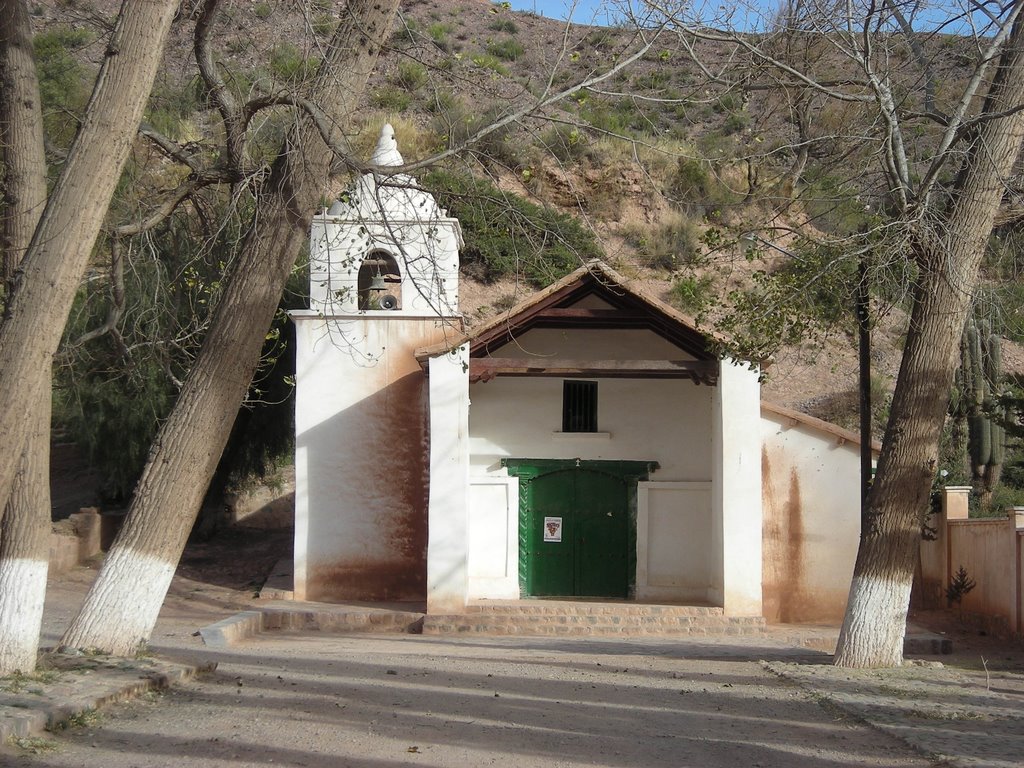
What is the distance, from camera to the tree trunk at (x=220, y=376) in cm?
855

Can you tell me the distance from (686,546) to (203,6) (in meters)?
12.2

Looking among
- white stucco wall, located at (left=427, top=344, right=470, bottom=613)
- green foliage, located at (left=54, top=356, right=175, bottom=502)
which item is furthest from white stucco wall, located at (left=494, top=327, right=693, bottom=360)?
green foliage, located at (left=54, top=356, right=175, bottom=502)

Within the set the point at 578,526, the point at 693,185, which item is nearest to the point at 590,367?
the point at 578,526

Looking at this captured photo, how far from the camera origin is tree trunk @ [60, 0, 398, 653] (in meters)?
8.55

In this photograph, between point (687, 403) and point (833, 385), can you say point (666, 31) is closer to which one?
point (687, 403)

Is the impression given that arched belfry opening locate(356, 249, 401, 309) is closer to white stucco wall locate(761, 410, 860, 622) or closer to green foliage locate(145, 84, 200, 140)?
green foliage locate(145, 84, 200, 140)

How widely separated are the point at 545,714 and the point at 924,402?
5.03 metres

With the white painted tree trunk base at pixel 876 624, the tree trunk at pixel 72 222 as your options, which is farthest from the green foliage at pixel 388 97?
the white painted tree trunk base at pixel 876 624

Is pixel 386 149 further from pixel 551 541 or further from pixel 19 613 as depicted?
pixel 19 613

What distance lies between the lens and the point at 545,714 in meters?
8.16

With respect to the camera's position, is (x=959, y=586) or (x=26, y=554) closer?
(x=26, y=554)

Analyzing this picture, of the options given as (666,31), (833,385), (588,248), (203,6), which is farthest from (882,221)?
(588,248)

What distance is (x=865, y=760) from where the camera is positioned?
265 inches

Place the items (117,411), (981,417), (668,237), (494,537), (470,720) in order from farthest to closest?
1. (668,237)
2. (117,411)
3. (981,417)
4. (494,537)
5. (470,720)
